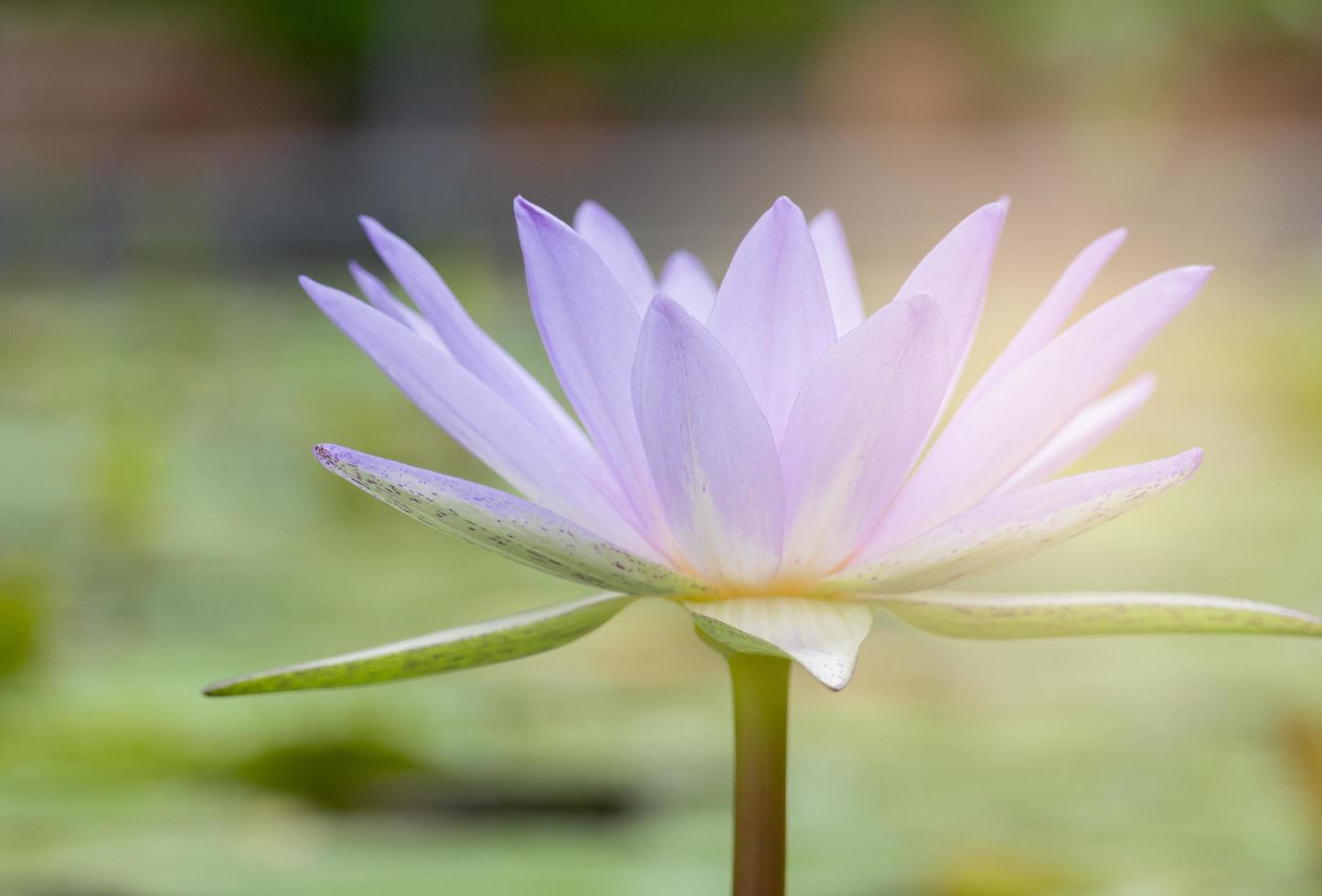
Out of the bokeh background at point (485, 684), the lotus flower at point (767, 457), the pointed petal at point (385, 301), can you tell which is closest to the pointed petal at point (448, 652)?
the lotus flower at point (767, 457)

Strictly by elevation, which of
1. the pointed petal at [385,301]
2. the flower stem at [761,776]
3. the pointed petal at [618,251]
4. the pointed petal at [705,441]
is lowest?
the flower stem at [761,776]

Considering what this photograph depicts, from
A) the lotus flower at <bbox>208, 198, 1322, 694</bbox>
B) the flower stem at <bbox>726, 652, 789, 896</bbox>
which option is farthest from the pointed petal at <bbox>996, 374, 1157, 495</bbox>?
the flower stem at <bbox>726, 652, 789, 896</bbox>

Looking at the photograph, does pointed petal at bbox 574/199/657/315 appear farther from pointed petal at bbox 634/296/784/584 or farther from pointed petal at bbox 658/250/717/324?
pointed petal at bbox 634/296/784/584

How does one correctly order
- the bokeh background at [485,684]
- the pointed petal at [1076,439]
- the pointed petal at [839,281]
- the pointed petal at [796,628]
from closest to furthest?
the pointed petal at [796,628], the pointed petal at [1076,439], the pointed petal at [839,281], the bokeh background at [485,684]

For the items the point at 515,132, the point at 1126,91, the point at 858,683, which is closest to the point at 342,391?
the point at 858,683

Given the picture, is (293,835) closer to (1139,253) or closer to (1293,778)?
(1293,778)

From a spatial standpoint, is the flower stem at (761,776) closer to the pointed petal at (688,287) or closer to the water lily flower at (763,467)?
the water lily flower at (763,467)
